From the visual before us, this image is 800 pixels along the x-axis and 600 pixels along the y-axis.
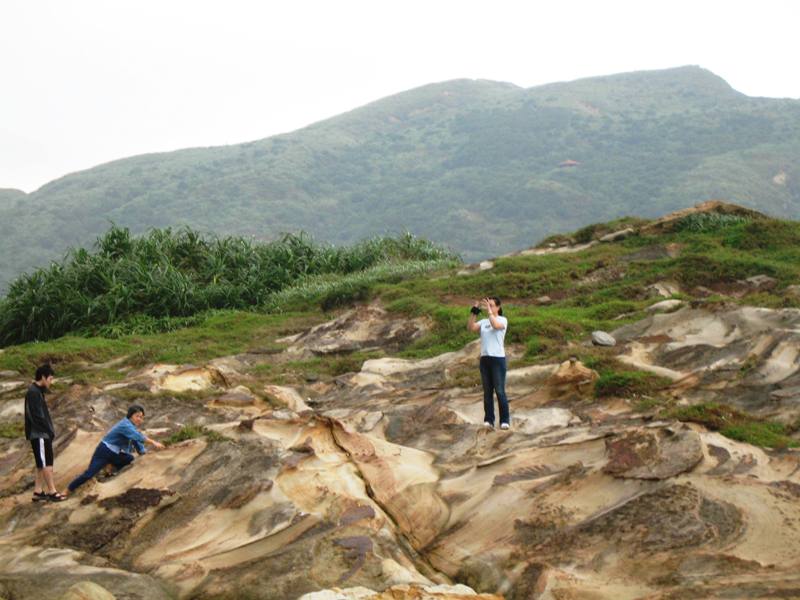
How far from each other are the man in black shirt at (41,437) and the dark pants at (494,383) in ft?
12.4

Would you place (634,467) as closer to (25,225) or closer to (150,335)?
(150,335)

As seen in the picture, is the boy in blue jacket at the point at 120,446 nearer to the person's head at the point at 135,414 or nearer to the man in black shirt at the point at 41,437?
the person's head at the point at 135,414

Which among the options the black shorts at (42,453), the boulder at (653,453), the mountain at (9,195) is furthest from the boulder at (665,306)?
the mountain at (9,195)

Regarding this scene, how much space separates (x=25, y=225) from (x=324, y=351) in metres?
65.5

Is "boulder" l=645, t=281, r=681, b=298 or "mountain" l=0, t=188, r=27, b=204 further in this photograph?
"mountain" l=0, t=188, r=27, b=204

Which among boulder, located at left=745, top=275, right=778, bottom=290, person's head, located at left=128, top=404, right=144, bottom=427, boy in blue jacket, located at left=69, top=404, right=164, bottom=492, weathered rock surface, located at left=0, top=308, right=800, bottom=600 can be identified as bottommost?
weathered rock surface, located at left=0, top=308, right=800, bottom=600

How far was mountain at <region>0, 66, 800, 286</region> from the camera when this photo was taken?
7000 cm

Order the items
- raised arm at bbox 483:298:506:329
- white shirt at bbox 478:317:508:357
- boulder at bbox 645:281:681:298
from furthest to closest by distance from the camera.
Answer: boulder at bbox 645:281:681:298 → white shirt at bbox 478:317:508:357 → raised arm at bbox 483:298:506:329

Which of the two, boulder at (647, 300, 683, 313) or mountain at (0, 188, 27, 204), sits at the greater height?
mountain at (0, 188, 27, 204)

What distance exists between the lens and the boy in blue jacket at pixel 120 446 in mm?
8648

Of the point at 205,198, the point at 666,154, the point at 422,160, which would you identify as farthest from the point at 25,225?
the point at 666,154

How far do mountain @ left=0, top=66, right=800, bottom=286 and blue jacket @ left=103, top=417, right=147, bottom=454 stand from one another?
54.3 m

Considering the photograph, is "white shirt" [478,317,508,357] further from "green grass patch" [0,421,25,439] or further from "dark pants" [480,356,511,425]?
"green grass patch" [0,421,25,439]

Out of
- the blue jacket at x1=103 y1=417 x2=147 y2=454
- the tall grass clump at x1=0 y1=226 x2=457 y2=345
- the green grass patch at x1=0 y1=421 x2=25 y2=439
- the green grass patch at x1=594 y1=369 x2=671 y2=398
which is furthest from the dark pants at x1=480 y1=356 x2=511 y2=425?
the tall grass clump at x1=0 y1=226 x2=457 y2=345
